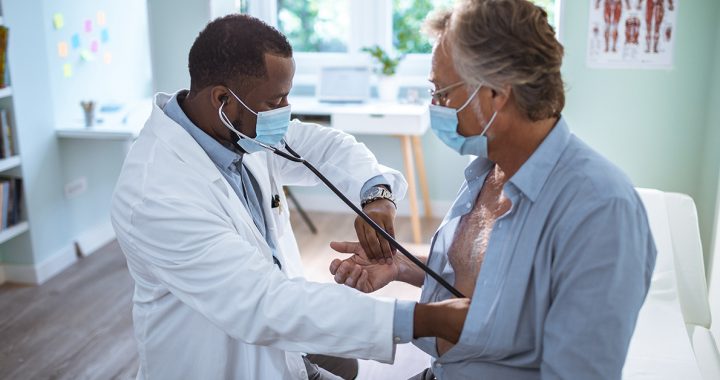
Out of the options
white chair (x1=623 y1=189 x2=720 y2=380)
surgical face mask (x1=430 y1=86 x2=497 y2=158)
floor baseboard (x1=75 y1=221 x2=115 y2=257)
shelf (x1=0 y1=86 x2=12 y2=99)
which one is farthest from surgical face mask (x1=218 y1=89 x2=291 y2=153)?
floor baseboard (x1=75 y1=221 x2=115 y2=257)

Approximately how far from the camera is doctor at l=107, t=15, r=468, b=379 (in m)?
1.10

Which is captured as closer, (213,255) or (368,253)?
(213,255)

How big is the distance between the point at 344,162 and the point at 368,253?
33 cm

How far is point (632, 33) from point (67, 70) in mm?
2606

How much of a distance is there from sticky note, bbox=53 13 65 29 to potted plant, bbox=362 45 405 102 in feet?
5.20

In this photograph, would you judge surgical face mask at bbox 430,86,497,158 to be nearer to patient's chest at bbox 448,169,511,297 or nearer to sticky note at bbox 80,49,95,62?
patient's chest at bbox 448,169,511,297

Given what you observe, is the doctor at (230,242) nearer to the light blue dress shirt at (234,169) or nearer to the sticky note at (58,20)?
the light blue dress shirt at (234,169)

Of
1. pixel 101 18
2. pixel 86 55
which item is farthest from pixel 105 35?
pixel 86 55

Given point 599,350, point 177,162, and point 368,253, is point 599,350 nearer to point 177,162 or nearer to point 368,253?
point 368,253

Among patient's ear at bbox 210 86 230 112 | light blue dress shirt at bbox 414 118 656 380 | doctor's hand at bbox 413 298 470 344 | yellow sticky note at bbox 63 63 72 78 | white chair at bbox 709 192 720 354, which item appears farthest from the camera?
yellow sticky note at bbox 63 63 72 78

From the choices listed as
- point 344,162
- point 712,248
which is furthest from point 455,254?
point 712,248

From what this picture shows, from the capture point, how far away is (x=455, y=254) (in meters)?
1.28

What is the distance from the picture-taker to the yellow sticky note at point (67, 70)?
132 inches

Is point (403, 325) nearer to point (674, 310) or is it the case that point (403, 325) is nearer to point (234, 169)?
point (234, 169)
